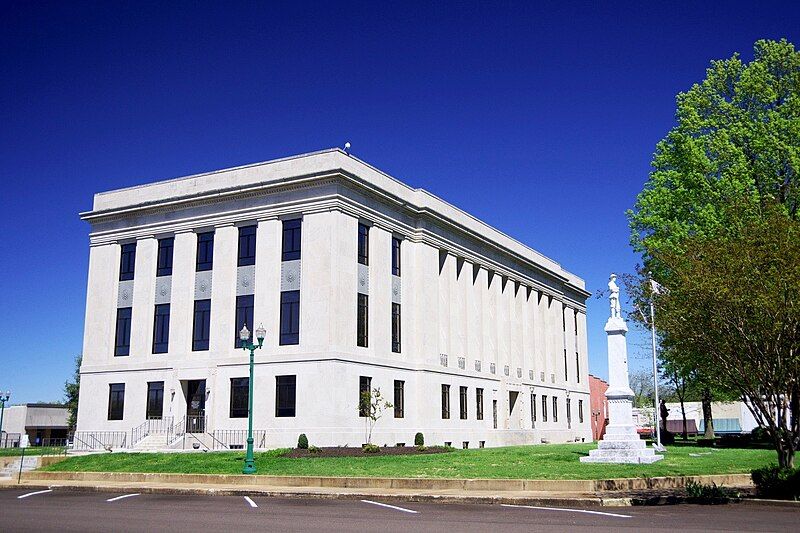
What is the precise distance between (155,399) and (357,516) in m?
32.2

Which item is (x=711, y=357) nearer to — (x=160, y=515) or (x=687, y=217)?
(x=160, y=515)

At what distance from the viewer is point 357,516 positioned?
677 inches

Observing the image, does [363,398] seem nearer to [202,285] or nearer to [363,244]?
[363,244]

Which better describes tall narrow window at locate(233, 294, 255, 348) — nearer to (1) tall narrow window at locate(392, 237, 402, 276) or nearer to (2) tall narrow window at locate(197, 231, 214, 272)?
(2) tall narrow window at locate(197, 231, 214, 272)

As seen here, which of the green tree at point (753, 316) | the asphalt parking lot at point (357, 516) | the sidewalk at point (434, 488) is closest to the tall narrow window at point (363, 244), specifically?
the sidewalk at point (434, 488)

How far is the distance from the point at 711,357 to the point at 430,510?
8676mm

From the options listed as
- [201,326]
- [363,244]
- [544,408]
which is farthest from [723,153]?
[544,408]

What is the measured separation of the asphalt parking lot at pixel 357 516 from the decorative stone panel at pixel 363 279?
23.7m

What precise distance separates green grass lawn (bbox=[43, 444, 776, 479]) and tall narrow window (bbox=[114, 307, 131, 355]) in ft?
37.6

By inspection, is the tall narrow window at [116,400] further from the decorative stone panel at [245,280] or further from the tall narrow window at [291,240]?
the tall narrow window at [291,240]

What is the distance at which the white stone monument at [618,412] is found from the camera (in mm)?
28266

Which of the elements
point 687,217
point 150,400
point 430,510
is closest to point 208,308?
point 150,400

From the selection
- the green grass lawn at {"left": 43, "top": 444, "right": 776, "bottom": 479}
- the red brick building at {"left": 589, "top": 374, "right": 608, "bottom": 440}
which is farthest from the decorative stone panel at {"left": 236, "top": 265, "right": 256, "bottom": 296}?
the red brick building at {"left": 589, "top": 374, "right": 608, "bottom": 440}

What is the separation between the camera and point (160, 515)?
1727 cm
